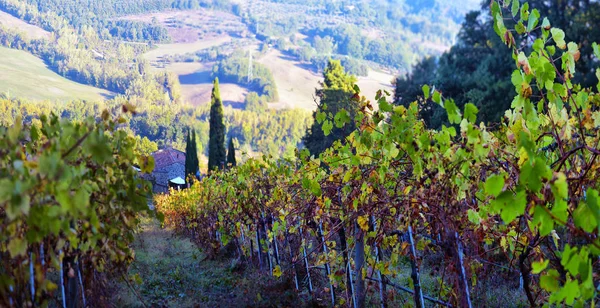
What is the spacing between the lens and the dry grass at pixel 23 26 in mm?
108019

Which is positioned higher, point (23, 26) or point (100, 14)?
point (100, 14)

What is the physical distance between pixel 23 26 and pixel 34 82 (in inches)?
1377

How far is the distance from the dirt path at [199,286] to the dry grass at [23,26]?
4479 inches

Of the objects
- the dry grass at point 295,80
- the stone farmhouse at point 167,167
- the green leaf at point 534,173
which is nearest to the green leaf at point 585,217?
the green leaf at point 534,173

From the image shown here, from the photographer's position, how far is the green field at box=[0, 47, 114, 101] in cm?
7867

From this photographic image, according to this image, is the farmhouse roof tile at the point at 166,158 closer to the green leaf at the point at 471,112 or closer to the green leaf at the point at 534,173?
the green leaf at the point at 471,112

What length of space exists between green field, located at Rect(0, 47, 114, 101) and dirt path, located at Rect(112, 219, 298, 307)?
7135 centimetres

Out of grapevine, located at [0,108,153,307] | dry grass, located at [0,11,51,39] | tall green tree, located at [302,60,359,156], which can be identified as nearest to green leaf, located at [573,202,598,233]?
grapevine, located at [0,108,153,307]

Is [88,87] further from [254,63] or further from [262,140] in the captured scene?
[254,63]

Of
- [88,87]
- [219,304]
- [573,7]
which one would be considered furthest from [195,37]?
[219,304]

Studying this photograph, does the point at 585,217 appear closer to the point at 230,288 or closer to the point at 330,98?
the point at 230,288

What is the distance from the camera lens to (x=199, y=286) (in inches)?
336

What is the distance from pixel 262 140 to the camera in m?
102

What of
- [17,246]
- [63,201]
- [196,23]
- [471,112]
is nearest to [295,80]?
[196,23]
